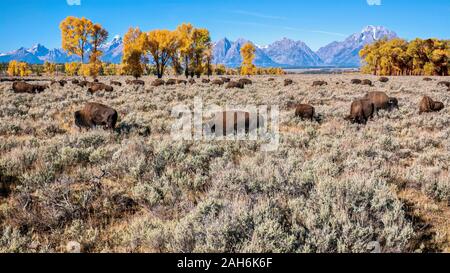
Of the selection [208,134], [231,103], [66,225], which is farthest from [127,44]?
[66,225]

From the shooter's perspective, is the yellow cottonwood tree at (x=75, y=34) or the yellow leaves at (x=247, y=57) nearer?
the yellow cottonwood tree at (x=75, y=34)

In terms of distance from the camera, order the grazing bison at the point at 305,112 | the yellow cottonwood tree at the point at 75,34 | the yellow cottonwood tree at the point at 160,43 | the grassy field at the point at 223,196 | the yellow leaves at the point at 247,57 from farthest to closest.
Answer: the yellow leaves at the point at 247,57 → the yellow cottonwood tree at the point at 160,43 → the yellow cottonwood tree at the point at 75,34 → the grazing bison at the point at 305,112 → the grassy field at the point at 223,196

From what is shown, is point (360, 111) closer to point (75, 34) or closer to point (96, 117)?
point (96, 117)

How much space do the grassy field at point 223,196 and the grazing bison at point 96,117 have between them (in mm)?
1262

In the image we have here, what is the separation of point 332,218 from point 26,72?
398 ft

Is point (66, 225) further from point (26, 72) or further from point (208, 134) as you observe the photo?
point (26, 72)

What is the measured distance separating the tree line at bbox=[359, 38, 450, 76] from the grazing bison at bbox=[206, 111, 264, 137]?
71.3 meters

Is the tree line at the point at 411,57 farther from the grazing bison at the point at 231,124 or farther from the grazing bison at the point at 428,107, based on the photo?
the grazing bison at the point at 231,124

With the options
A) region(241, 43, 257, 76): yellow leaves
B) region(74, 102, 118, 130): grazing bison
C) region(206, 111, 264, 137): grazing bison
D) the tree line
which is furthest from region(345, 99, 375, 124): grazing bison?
the tree line

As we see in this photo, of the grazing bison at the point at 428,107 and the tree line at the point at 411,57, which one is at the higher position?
the tree line at the point at 411,57

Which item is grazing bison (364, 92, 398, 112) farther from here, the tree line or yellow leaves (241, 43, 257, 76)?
the tree line

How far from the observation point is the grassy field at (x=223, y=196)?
13.0 ft

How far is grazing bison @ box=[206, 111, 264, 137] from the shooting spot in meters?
10.5

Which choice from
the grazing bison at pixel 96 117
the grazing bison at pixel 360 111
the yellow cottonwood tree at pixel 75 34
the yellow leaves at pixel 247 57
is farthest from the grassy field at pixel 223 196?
the yellow leaves at pixel 247 57
